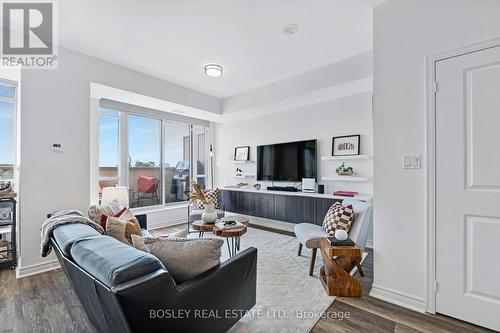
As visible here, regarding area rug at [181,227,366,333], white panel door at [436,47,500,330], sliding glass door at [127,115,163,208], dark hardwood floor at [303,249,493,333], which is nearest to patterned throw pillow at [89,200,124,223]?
area rug at [181,227,366,333]

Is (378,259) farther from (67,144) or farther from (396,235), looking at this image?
(67,144)

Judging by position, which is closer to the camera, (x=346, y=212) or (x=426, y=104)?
(x=426, y=104)

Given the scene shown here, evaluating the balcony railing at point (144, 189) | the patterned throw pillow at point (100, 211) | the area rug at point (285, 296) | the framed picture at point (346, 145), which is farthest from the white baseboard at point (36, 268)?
the framed picture at point (346, 145)

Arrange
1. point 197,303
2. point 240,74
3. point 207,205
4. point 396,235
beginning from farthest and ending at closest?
point 240,74
point 207,205
point 396,235
point 197,303

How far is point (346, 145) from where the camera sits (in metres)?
3.86

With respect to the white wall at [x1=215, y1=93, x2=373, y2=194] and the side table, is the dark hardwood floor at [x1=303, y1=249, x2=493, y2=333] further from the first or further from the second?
the white wall at [x1=215, y1=93, x2=373, y2=194]

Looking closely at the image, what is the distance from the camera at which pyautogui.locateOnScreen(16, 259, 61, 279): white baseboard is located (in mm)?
2643

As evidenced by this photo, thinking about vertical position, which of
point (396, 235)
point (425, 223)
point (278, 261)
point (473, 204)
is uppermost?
point (473, 204)

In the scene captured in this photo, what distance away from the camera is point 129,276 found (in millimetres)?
1053

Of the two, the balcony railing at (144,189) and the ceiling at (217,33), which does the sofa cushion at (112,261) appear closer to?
the ceiling at (217,33)

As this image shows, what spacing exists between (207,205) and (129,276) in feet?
7.61

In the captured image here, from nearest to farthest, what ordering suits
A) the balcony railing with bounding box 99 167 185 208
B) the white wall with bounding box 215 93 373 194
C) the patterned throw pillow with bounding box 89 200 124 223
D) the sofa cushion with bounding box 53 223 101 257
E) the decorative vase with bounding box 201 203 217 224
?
1. the sofa cushion with bounding box 53 223 101 257
2. the patterned throw pillow with bounding box 89 200 124 223
3. the decorative vase with bounding box 201 203 217 224
4. the white wall with bounding box 215 93 373 194
5. the balcony railing with bounding box 99 167 185 208

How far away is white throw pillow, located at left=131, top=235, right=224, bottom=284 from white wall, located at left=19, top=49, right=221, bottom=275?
7.29 ft

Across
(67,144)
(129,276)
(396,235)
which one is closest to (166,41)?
(67,144)
